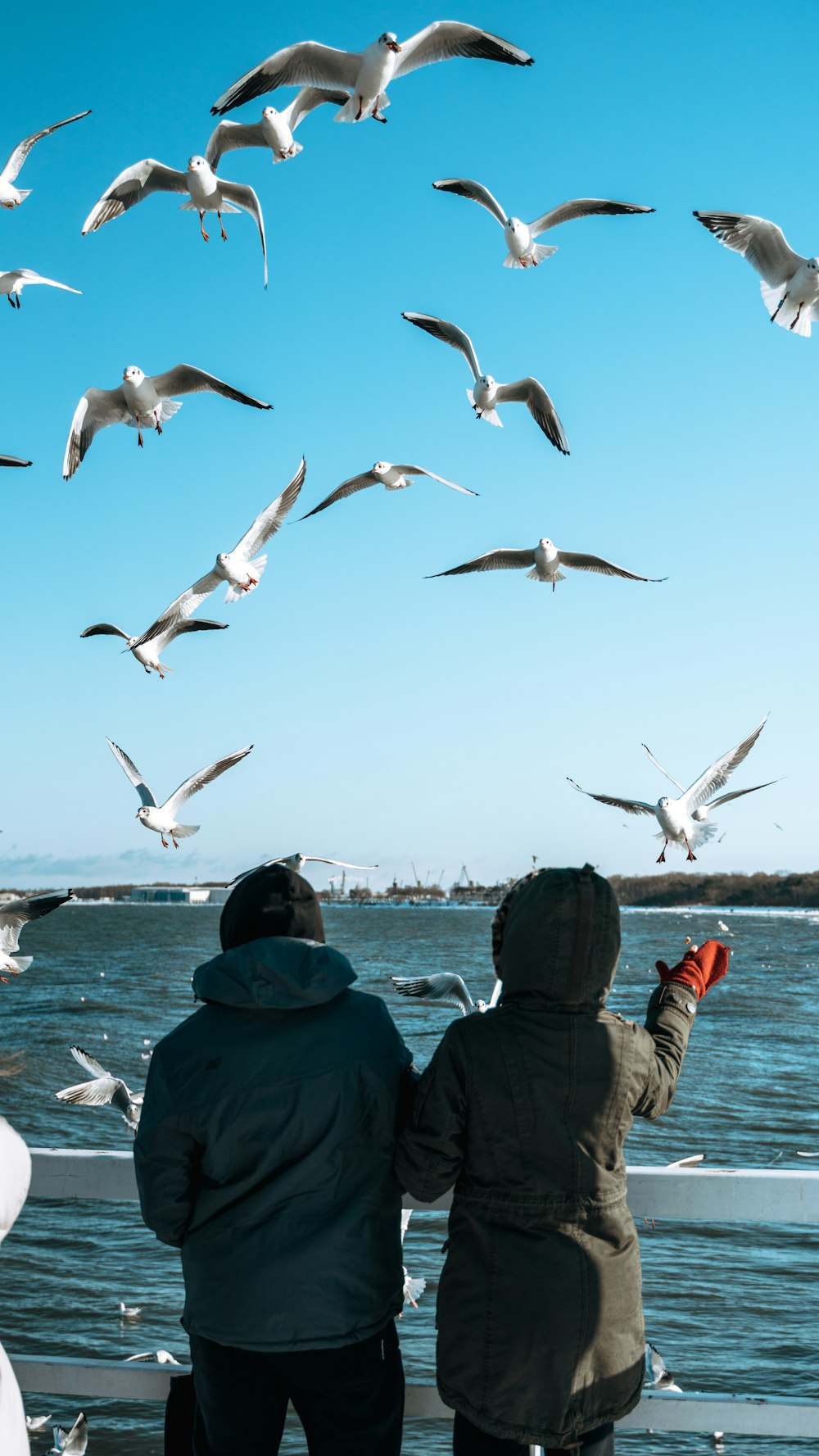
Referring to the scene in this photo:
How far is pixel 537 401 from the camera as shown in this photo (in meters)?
9.39

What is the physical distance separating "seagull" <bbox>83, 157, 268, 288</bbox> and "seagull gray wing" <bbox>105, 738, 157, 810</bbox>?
3430 millimetres

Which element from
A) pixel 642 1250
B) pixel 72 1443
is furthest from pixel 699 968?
pixel 642 1250

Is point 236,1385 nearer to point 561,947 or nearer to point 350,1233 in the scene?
point 350,1233

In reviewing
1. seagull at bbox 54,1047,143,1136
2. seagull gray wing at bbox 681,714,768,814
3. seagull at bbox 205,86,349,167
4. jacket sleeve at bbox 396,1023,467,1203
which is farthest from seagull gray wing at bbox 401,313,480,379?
jacket sleeve at bbox 396,1023,467,1203

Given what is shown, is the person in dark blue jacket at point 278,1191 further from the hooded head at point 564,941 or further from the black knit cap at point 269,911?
the hooded head at point 564,941

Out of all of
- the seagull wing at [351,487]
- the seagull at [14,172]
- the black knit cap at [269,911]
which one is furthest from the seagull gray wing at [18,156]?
the black knit cap at [269,911]

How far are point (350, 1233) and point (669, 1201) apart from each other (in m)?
0.93

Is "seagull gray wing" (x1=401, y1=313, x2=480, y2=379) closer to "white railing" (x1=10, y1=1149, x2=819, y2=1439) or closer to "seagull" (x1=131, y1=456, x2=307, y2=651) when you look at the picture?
"seagull" (x1=131, y1=456, x2=307, y2=651)

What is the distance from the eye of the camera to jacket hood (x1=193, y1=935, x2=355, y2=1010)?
2217mm

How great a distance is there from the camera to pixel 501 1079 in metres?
2.20

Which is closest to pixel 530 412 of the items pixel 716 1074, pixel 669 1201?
pixel 669 1201

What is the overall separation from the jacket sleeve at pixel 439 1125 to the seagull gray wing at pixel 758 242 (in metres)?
7.63

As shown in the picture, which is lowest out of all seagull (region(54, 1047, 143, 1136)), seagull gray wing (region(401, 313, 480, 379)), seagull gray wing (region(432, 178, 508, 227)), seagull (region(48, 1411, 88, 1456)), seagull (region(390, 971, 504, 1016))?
seagull (region(48, 1411, 88, 1456))

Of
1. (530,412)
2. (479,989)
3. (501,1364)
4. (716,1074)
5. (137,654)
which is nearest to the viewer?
(501,1364)
